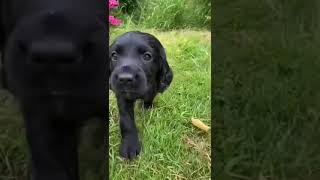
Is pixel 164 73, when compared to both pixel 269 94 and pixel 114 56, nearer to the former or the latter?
pixel 114 56

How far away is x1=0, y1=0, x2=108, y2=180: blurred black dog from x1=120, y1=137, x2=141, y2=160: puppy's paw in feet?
1.24

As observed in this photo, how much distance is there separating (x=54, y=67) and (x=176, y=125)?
62 cm

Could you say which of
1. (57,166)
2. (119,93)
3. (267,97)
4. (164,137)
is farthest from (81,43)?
(267,97)

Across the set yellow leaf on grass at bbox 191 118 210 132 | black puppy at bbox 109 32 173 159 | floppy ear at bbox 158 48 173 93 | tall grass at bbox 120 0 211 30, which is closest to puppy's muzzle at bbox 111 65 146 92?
black puppy at bbox 109 32 173 159

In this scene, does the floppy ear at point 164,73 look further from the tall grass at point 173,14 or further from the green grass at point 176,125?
the tall grass at point 173,14

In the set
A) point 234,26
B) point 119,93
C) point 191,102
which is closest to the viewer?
point 119,93

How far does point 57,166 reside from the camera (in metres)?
1.10

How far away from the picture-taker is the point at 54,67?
101cm

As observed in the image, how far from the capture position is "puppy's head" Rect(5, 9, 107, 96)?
1.00 meters

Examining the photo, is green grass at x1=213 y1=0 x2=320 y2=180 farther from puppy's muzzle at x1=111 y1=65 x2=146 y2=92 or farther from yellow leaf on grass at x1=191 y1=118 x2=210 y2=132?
puppy's muzzle at x1=111 y1=65 x2=146 y2=92

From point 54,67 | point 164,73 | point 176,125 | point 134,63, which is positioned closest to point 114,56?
point 134,63

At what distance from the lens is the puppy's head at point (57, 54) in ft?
3.27

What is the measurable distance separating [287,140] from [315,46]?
0.92 ft

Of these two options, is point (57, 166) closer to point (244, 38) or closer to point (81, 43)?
point (81, 43)
